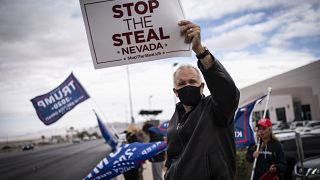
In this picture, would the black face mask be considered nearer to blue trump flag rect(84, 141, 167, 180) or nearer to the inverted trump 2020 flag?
blue trump flag rect(84, 141, 167, 180)

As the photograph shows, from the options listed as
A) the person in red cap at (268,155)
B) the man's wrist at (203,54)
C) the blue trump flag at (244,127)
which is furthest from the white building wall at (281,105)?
the man's wrist at (203,54)

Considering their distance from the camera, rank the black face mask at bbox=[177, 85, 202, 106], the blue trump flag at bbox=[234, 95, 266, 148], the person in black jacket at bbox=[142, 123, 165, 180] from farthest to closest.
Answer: the person in black jacket at bbox=[142, 123, 165, 180], the blue trump flag at bbox=[234, 95, 266, 148], the black face mask at bbox=[177, 85, 202, 106]

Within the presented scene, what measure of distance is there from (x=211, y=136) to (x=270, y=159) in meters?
2.94

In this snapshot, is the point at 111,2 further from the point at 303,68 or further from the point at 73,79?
the point at 303,68

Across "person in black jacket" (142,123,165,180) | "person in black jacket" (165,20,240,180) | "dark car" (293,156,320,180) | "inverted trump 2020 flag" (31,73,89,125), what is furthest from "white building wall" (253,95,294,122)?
"person in black jacket" (165,20,240,180)

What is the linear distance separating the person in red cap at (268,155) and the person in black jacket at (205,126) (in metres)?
2.71

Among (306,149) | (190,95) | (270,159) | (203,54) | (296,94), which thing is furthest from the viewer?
(296,94)

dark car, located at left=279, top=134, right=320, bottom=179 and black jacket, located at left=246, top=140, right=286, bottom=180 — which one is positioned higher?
black jacket, located at left=246, top=140, right=286, bottom=180

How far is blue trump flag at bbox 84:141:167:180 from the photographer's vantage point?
4.92 meters

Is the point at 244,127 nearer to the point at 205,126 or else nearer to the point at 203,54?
the point at 205,126

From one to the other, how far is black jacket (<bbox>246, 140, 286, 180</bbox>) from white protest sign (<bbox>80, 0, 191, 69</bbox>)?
2850mm

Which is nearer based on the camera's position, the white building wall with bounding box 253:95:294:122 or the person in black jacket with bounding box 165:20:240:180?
the person in black jacket with bounding box 165:20:240:180

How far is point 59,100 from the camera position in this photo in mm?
8469

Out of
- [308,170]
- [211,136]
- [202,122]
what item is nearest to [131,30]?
[202,122]
